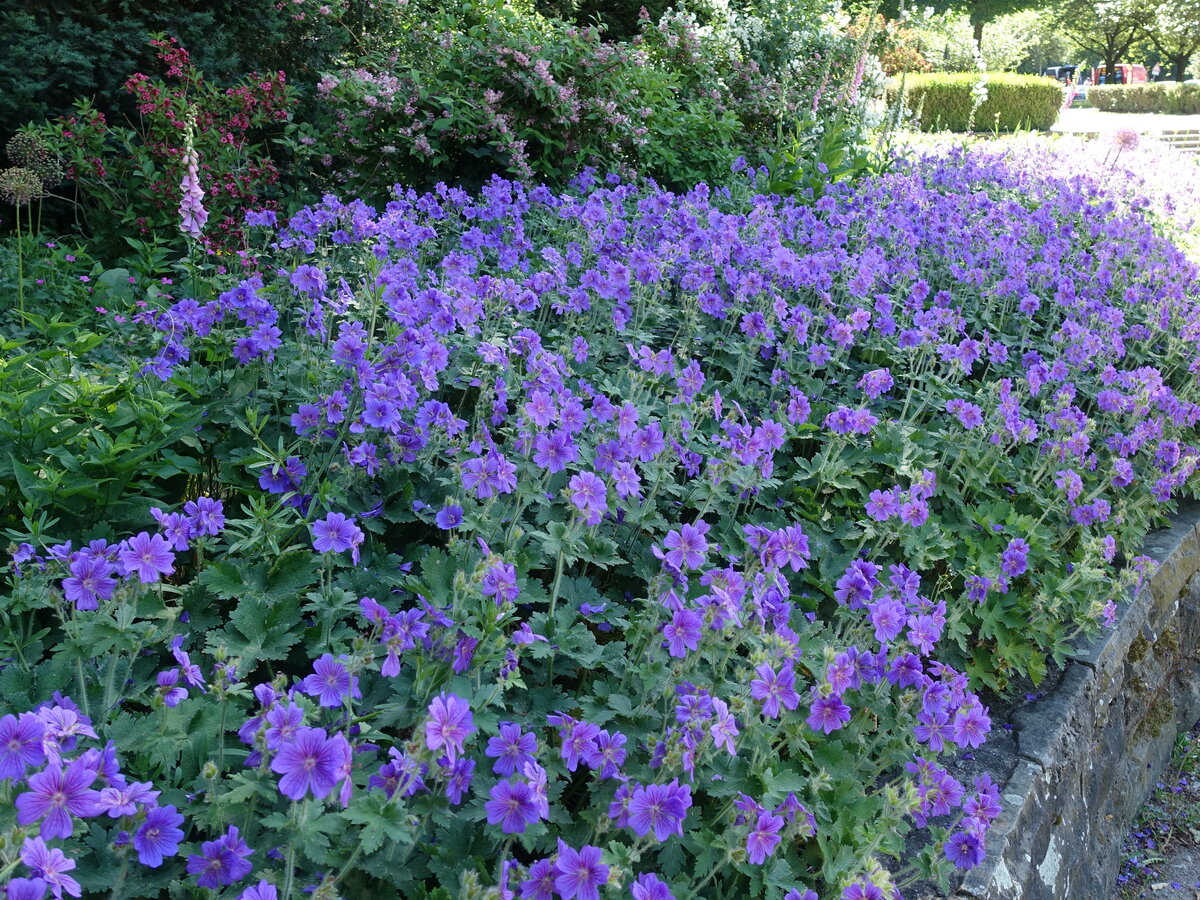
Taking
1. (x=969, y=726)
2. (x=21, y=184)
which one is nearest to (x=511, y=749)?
(x=969, y=726)

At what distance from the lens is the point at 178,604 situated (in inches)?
85.4

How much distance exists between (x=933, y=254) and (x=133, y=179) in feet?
14.0

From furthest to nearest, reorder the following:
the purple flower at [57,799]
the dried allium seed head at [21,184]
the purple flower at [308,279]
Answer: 1. the dried allium seed head at [21,184]
2. the purple flower at [308,279]
3. the purple flower at [57,799]

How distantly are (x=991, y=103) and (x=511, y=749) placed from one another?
26801 millimetres

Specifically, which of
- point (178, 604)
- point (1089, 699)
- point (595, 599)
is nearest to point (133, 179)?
point (178, 604)

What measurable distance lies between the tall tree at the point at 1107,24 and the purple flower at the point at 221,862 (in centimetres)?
5625

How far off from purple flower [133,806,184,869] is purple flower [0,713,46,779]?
0.19 metres

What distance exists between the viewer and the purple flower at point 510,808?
145 cm

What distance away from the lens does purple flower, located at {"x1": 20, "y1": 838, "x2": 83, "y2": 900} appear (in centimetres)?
112

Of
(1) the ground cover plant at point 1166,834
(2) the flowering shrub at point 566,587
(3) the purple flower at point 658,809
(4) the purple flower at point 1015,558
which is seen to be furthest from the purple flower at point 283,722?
(1) the ground cover plant at point 1166,834

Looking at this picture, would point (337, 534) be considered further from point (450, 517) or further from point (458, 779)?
point (458, 779)

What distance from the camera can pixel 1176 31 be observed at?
143ft

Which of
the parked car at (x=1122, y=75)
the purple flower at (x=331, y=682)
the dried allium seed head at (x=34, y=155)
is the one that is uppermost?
the parked car at (x=1122, y=75)

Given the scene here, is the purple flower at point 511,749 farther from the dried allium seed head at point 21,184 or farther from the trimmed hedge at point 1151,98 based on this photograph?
the trimmed hedge at point 1151,98
